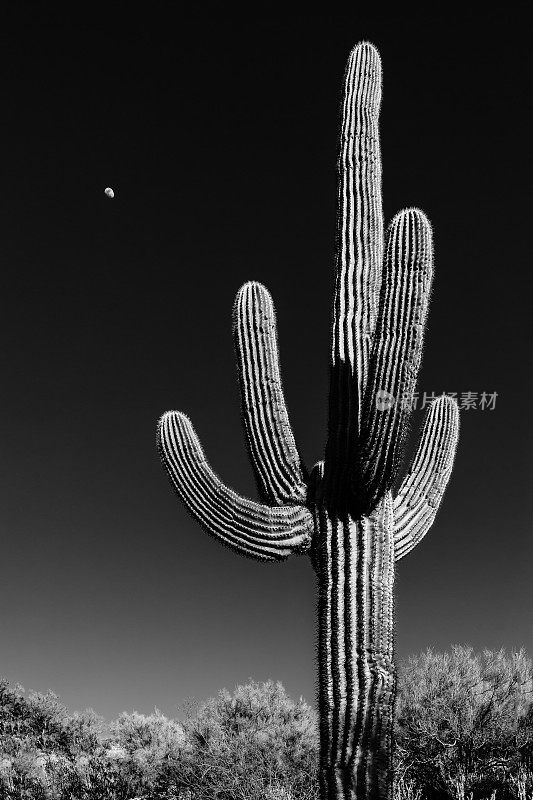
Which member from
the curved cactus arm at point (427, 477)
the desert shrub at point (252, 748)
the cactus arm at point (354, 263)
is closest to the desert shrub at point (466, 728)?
the desert shrub at point (252, 748)

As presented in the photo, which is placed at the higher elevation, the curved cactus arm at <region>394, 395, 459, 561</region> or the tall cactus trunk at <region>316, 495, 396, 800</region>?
the curved cactus arm at <region>394, 395, 459, 561</region>

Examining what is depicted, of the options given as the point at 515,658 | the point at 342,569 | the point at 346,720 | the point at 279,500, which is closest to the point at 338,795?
the point at 346,720

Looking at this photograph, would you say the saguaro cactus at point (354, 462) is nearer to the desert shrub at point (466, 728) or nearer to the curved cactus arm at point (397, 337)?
the curved cactus arm at point (397, 337)

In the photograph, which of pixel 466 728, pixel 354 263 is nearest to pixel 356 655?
pixel 354 263

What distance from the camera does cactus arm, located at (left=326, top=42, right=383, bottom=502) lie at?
5.62 meters

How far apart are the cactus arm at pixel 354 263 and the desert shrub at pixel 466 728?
8.53 metres

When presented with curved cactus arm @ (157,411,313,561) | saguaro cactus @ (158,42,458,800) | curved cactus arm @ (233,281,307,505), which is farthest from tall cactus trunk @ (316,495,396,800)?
curved cactus arm @ (233,281,307,505)

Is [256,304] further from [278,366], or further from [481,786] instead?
[481,786]

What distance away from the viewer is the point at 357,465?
543 centimetres

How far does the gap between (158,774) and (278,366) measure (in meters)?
12.0

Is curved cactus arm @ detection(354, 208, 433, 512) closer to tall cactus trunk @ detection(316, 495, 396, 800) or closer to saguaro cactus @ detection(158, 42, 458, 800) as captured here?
saguaro cactus @ detection(158, 42, 458, 800)

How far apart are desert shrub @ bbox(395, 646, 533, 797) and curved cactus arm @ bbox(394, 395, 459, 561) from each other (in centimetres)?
697

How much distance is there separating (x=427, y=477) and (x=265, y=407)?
1746 mm

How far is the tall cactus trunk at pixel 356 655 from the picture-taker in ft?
16.6
